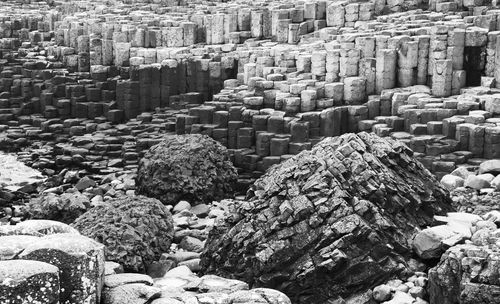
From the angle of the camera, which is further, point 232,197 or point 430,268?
point 232,197

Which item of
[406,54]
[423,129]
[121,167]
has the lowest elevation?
[121,167]

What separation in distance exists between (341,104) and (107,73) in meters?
10.2

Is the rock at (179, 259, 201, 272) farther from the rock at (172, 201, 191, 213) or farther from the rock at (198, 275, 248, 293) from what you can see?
the rock at (172, 201, 191, 213)

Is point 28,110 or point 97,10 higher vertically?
point 97,10

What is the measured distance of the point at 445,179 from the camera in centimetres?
1989

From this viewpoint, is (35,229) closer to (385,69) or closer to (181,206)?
(181,206)

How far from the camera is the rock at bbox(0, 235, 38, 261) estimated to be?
11500mm

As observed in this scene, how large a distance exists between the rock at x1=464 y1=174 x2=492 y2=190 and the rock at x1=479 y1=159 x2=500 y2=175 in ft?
2.88

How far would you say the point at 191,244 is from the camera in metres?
18.4

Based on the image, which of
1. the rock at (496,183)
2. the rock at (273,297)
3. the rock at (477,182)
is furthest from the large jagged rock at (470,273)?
the rock at (477,182)

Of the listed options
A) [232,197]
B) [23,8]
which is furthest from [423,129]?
[23,8]

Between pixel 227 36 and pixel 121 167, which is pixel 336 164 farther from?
pixel 227 36

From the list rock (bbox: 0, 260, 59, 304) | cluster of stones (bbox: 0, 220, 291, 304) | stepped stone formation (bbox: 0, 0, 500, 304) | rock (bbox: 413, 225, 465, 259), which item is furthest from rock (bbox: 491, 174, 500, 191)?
rock (bbox: 0, 260, 59, 304)

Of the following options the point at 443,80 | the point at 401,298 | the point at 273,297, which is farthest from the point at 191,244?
the point at 443,80
